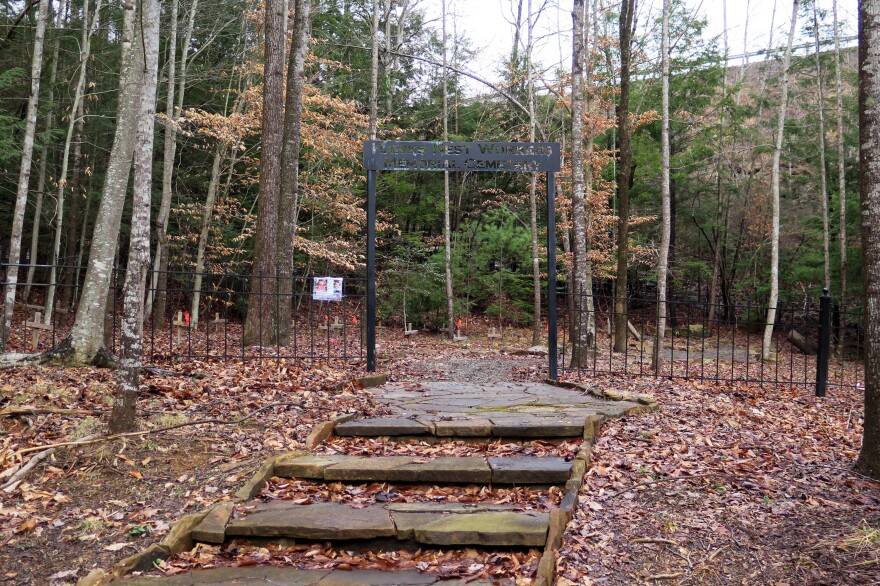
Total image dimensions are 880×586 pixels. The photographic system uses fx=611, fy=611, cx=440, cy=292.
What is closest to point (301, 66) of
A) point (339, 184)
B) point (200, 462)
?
point (339, 184)

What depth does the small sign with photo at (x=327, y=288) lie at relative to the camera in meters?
7.80

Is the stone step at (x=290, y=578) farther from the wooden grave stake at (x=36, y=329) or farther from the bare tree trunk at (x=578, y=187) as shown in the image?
the wooden grave stake at (x=36, y=329)

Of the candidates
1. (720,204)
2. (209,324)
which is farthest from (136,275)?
(720,204)

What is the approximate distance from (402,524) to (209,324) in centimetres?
1327

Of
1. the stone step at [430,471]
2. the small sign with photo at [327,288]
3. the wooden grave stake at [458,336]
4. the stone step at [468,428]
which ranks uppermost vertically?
the small sign with photo at [327,288]

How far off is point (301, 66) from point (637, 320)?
1611 cm

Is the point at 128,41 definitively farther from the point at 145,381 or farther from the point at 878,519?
the point at 878,519

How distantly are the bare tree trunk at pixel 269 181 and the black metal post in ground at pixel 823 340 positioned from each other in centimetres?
788

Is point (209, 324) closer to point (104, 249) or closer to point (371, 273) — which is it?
point (104, 249)

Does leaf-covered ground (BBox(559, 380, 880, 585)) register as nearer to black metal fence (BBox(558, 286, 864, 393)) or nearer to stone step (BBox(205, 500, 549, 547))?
stone step (BBox(205, 500, 549, 547))

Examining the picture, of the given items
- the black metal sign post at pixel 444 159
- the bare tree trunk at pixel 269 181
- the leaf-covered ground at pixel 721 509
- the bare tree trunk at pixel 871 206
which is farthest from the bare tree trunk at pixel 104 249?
the bare tree trunk at pixel 871 206

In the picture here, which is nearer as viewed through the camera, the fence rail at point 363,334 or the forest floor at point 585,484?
the forest floor at point 585,484

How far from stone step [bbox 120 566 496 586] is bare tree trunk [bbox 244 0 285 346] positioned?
645cm

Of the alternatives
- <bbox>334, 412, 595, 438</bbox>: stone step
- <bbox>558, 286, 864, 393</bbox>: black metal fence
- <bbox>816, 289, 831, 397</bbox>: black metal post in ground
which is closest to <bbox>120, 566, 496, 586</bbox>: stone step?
<bbox>334, 412, 595, 438</bbox>: stone step
